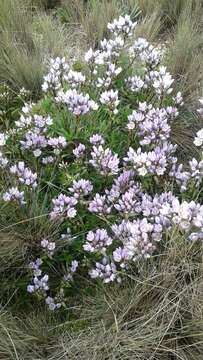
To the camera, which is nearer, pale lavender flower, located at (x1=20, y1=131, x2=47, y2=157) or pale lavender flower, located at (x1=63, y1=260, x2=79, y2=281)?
pale lavender flower, located at (x1=63, y1=260, x2=79, y2=281)

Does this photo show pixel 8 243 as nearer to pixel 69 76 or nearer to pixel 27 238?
pixel 27 238

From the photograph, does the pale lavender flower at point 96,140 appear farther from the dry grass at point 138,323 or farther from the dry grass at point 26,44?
the dry grass at point 26,44

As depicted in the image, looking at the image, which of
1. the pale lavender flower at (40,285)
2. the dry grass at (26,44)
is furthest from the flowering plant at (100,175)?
the dry grass at (26,44)

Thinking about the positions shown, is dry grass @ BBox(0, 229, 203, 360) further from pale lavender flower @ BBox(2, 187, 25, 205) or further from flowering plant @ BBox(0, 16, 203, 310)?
pale lavender flower @ BBox(2, 187, 25, 205)

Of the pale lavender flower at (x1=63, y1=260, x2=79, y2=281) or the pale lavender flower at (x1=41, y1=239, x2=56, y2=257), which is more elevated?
the pale lavender flower at (x1=41, y1=239, x2=56, y2=257)

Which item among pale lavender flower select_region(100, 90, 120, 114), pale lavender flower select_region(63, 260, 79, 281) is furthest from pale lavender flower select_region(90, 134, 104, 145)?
pale lavender flower select_region(63, 260, 79, 281)

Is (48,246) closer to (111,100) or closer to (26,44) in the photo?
(111,100)

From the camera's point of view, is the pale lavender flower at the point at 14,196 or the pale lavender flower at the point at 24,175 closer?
the pale lavender flower at the point at 14,196

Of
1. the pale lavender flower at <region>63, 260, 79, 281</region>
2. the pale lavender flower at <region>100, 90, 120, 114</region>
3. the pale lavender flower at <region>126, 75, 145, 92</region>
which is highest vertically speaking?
the pale lavender flower at <region>100, 90, 120, 114</region>
